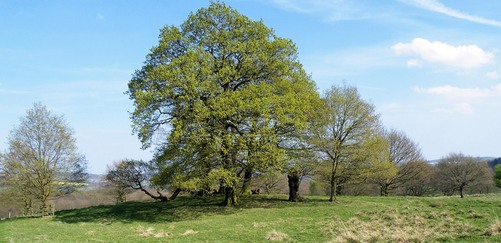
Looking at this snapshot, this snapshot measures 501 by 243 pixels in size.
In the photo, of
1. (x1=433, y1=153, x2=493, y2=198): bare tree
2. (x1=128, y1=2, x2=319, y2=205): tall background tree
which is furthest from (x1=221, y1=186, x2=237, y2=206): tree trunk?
(x1=433, y1=153, x2=493, y2=198): bare tree

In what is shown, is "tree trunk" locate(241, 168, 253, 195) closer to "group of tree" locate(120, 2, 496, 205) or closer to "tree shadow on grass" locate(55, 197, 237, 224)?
"group of tree" locate(120, 2, 496, 205)

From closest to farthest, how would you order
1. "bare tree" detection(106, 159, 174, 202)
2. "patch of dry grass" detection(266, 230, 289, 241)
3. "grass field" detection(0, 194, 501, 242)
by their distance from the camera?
"grass field" detection(0, 194, 501, 242) < "patch of dry grass" detection(266, 230, 289, 241) < "bare tree" detection(106, 159, 174, 202)

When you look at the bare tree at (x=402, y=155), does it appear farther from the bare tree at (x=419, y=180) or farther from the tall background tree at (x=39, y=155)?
the tall background tree at (x=39, y=155)

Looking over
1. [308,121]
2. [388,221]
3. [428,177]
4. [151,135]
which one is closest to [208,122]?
[151,135]

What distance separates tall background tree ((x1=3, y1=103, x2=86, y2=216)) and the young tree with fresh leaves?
73.4ft

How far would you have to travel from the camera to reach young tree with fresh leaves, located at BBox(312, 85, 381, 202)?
2969cm

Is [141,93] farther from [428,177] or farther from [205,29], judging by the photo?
[428,177]

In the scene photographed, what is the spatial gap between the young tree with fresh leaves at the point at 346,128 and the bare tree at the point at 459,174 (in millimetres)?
39693

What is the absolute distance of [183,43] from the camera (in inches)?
1088

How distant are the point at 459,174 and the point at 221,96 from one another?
2094 inches

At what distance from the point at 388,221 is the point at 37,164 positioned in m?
28.4

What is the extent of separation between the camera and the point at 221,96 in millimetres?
25422

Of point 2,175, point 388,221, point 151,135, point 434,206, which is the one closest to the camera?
point 388,221

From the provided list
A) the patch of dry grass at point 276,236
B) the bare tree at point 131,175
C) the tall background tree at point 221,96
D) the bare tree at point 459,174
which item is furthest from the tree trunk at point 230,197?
the bare tree at point 459,174
